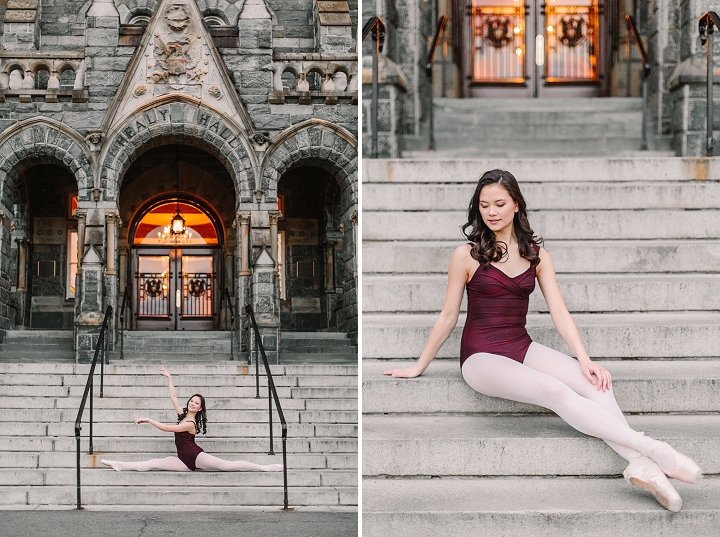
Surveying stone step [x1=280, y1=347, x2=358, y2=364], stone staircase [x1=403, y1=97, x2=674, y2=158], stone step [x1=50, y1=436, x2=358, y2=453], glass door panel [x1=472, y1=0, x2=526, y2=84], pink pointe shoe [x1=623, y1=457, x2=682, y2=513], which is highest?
glass door panel [x1=472, y1=0, x2=526, y2=84]

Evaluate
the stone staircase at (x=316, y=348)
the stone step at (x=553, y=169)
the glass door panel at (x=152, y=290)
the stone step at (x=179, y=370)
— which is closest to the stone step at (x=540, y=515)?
the stone step at (x=553, y=169)

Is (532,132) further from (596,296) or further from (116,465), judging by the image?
(116,465)

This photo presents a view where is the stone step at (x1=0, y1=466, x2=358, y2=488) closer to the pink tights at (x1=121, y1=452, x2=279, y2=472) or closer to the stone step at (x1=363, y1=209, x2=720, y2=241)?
the pink tights at (x1=121, y1=452, x2=279, y2=472)

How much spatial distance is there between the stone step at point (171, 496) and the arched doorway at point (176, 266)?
10.4 meters

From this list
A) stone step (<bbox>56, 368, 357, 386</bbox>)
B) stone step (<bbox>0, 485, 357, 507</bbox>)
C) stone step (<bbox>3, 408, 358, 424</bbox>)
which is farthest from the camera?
stone step (<bbox>56, 368, 357, 386</bbox>)

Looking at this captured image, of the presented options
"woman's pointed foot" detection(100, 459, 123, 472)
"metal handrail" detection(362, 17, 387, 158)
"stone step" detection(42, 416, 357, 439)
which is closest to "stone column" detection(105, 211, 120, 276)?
"stone step" detection(42, 416, 357, 439)

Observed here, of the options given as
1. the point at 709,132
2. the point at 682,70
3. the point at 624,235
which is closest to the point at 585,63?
the point at 682,70

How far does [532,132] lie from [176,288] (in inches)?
408

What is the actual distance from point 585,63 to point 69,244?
10.5m

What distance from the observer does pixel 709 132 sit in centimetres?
886

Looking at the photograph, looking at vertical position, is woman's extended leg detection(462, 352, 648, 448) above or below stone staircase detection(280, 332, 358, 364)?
above

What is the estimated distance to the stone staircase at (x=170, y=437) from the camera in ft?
29.6

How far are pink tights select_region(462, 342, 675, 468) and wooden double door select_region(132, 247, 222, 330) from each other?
15.1 m

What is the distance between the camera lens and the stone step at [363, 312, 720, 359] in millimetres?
5539
